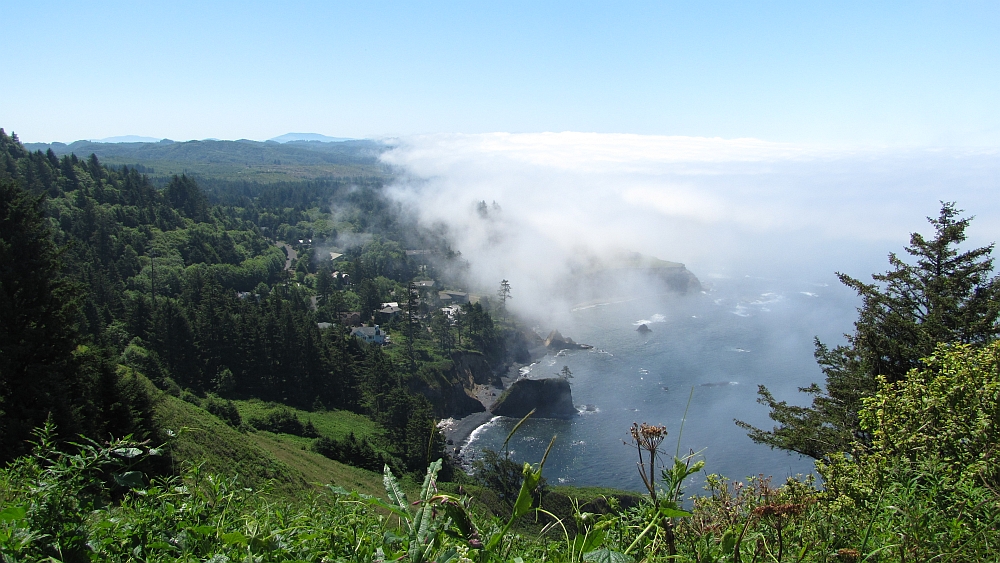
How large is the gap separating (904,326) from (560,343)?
5891cm

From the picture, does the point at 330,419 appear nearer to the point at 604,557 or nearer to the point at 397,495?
the point at 397,495

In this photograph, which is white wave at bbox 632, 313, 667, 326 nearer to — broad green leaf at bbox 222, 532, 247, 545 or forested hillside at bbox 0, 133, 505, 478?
forested hillside at bbox 0, 133, 505, 478

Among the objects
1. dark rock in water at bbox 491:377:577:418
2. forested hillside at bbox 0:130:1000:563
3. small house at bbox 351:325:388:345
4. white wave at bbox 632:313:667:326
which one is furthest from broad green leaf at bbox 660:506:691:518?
white wave at bbox 632:313:667:326

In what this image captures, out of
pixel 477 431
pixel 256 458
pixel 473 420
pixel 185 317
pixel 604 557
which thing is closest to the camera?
pixel 604 557

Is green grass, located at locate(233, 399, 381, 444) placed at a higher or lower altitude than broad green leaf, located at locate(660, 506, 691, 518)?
lower

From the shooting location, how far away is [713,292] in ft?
355

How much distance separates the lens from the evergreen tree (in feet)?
44.3

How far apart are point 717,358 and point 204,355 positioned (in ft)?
179

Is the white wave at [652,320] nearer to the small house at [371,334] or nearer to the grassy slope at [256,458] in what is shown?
Answer: the small house at [371,334]

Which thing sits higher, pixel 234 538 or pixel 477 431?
pixel 234 538

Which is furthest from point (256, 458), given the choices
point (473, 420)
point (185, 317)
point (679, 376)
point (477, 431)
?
point (679, 376)

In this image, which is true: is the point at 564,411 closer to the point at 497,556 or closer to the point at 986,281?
the point at 986,281

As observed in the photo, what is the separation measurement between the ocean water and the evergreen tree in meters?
4.85

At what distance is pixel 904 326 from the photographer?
45.3ft
